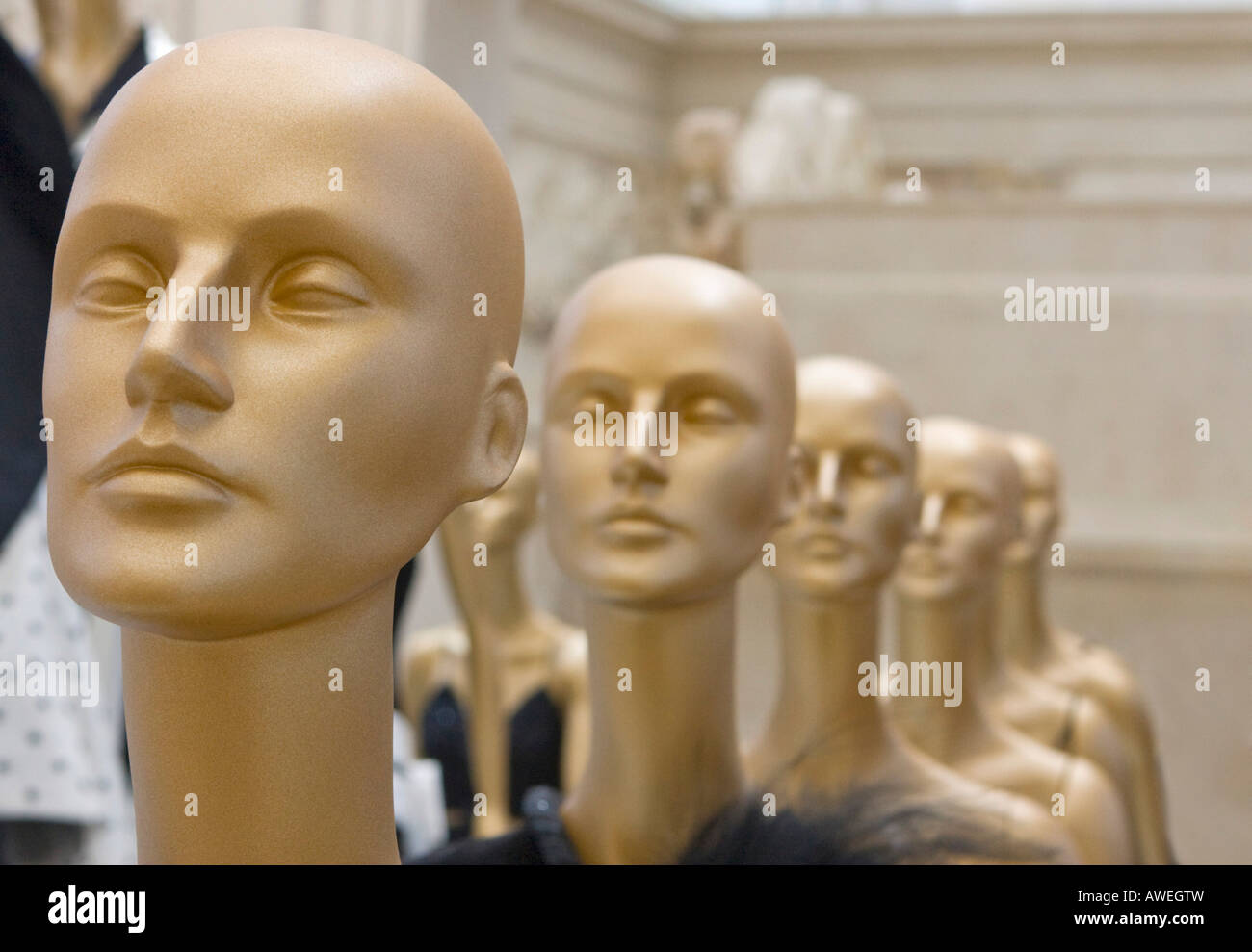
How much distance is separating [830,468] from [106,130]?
110cm

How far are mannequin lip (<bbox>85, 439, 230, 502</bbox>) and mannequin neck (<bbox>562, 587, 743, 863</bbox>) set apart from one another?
0.67m

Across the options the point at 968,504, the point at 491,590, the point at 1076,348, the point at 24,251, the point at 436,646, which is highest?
the point at 1076,348

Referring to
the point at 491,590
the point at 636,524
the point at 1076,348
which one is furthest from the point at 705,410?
the point at 1076,348

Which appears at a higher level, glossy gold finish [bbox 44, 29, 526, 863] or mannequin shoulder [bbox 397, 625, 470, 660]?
glossy gold finish [bbox 44, 29, 526, 863]

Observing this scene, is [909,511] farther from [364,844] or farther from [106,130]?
[106,130]

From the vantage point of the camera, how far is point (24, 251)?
1.57m

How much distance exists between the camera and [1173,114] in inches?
350

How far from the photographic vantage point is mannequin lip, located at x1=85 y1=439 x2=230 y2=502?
102cm

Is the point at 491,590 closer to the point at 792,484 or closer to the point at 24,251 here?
the point at 792,484

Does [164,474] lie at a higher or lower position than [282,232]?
lower

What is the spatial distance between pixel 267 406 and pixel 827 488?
1.05 metres

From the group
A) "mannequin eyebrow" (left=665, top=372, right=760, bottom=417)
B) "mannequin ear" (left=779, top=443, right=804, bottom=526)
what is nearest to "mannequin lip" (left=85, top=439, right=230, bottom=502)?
"mannequin eyebrow" (left=665, top=372, right=760, bottom=417)

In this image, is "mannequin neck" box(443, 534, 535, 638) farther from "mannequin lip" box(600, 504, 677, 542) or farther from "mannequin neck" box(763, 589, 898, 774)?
"mannequin lip" box(600, 504, 677, 542)
